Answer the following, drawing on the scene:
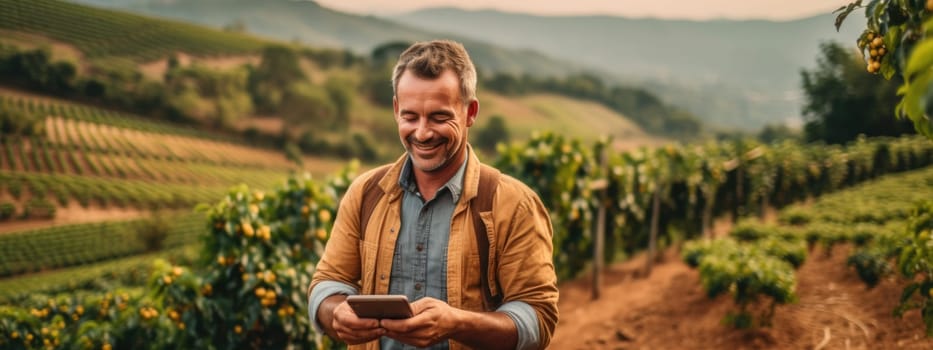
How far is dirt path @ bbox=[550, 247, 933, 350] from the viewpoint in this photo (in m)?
4.09

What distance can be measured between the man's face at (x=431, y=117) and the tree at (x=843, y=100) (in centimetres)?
3842

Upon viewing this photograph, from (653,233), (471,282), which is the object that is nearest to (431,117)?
(471,282)

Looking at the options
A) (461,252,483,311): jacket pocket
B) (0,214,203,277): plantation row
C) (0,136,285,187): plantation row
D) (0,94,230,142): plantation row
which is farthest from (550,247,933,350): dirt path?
(0,94,230,142): plantation row

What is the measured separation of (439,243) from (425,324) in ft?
1.09

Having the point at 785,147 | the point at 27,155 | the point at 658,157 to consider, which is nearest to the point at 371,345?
the point at 658,157

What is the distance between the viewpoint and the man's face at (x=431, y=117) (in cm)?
166

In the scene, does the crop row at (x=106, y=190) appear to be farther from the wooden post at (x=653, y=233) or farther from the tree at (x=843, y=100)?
the tree at (x=843, y=100)

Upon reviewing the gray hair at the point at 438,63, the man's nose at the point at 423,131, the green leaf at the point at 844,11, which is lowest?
the man's nose at the point at 423,131

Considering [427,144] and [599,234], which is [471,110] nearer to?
[427,144]

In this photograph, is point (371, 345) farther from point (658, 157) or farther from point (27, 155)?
point (27, 155)

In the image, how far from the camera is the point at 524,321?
5.29 feet

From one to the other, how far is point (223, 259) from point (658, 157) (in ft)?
22.1

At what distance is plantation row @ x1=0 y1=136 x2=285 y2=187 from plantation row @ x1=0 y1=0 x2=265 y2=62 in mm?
14871

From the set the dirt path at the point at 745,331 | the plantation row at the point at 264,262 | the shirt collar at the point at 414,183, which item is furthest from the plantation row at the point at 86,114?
the shirt collar at the point at 414,183
